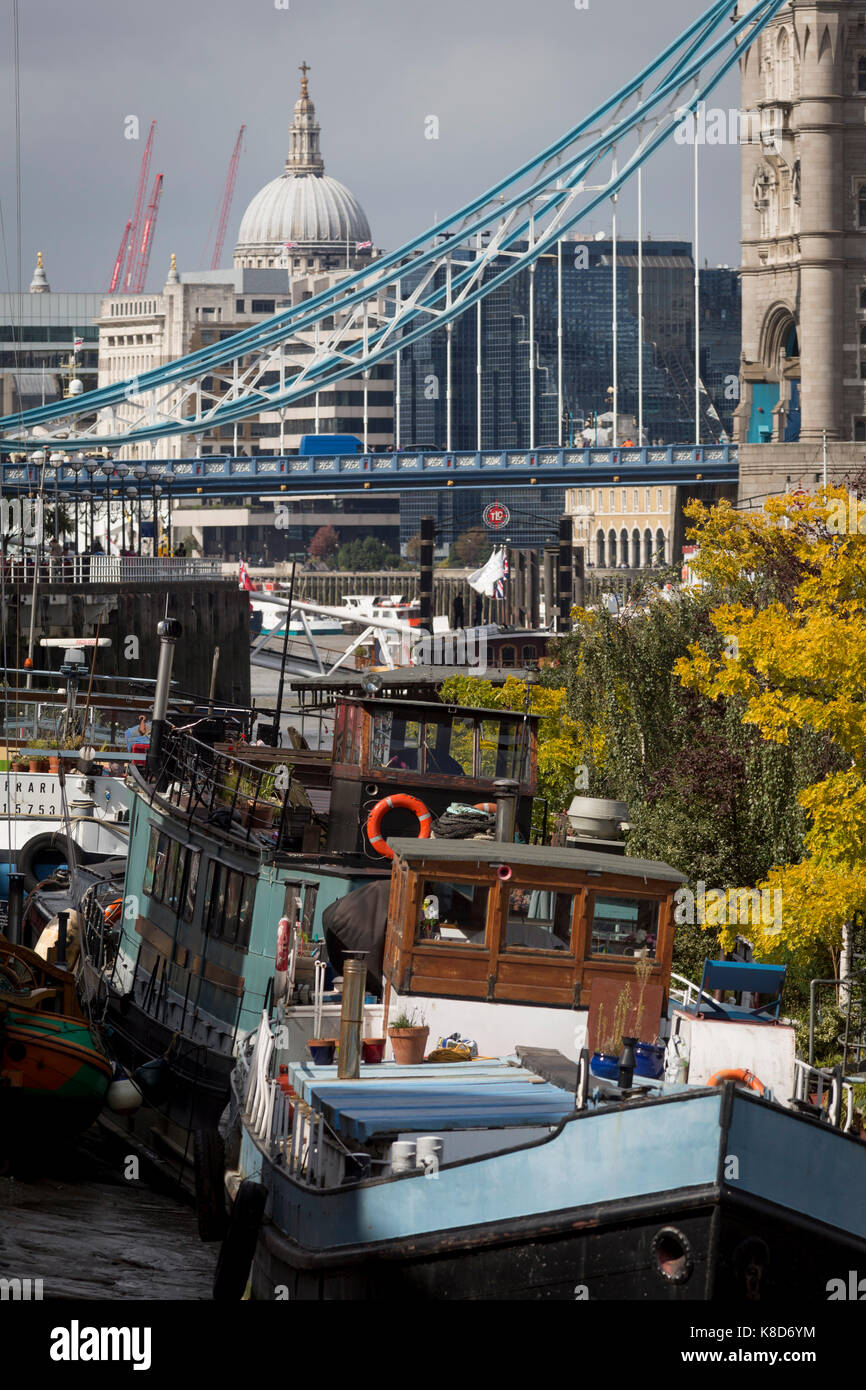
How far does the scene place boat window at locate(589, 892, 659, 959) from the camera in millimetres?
15906

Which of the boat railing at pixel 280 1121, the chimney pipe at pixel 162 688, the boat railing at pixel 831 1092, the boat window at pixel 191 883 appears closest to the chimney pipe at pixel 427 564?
the chimney pipe at pixel 162 688

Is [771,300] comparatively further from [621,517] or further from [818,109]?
[621,517]

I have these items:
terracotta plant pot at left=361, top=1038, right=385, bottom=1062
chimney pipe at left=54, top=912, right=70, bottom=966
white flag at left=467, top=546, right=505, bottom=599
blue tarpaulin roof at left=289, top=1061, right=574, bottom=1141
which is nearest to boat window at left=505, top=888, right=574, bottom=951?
blue tarpaulin roof at left=289, top=1061, right=574, bottom=1141

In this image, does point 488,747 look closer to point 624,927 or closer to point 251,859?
point 251,859

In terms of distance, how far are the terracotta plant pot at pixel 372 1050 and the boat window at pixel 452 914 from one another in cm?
85

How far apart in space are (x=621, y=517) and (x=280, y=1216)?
165m

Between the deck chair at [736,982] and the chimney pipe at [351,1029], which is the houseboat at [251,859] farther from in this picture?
the chimney pipe at [351,1029]

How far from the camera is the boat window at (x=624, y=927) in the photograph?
626 inches

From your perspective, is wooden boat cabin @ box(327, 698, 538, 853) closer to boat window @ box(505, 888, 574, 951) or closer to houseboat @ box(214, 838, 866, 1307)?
houseboat @ box(214, 838, 866, 1307)

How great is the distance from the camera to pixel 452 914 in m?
16.3

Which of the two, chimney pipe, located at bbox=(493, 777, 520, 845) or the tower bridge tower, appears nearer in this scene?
chimney pipe, located at bbox=(493, 777, 520, 845)

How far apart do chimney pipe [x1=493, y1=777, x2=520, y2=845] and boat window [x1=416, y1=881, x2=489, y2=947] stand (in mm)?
2539
